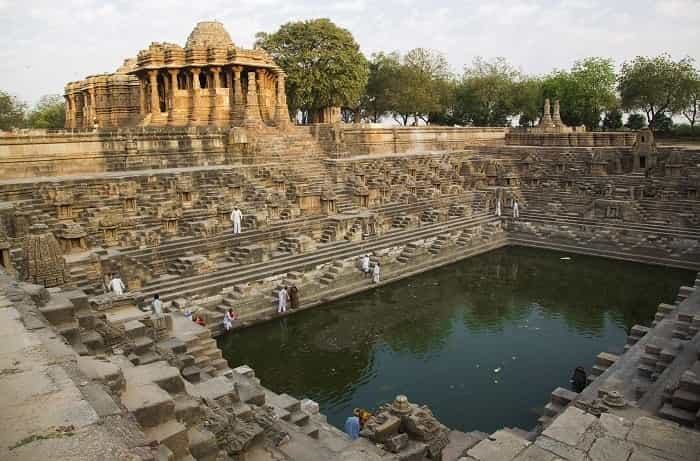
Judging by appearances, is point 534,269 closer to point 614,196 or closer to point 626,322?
point 626,322

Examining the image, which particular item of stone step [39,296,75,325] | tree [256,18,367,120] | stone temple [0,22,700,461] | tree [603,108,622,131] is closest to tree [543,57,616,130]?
tree [603,108,622,131]

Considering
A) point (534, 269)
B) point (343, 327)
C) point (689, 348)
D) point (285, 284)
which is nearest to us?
point (689, 348)

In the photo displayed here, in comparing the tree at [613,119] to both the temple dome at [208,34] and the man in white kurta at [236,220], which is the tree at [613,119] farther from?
the man in white kurta at [236,220]

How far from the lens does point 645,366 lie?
9.41m

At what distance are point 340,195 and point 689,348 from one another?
46.2ft

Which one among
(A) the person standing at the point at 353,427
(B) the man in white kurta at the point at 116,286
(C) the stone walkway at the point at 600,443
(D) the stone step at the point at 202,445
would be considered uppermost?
(B) the man in white kurta at the point at 116,286

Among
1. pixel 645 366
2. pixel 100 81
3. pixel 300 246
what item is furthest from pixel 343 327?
pixel 100 81

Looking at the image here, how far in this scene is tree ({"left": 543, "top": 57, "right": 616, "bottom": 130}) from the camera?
43.6 meters

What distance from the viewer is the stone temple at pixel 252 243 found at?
5605mm

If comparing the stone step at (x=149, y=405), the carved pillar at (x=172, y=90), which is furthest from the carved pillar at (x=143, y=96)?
the stone step at (x=149, y=405)

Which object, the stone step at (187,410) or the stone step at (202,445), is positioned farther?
the stone step at (187,410)

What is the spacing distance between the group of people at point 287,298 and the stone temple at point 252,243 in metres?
0.22

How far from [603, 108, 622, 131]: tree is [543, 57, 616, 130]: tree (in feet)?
2.91

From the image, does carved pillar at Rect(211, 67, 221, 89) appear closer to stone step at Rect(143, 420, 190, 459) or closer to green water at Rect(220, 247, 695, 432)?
green water at Rect(220, 247, 695, 432)
